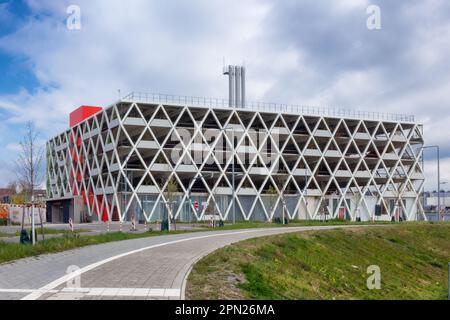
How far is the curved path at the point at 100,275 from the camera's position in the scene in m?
9.72

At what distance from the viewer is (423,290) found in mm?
22156

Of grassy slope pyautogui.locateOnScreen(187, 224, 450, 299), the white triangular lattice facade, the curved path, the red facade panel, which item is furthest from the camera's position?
the red facade panel

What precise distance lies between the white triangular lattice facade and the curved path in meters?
41.5

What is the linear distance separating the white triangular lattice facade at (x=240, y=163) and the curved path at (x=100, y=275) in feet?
136

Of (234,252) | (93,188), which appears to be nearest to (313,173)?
(93,188)

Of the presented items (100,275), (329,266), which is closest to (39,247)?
(100,275)

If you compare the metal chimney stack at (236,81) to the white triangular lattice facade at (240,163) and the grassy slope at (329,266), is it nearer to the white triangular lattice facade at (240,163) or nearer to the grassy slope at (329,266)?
the white triangular lattice facade at (240,163)

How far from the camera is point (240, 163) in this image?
2704 inches

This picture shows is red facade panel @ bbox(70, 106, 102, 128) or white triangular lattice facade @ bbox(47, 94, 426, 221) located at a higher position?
red facade panel @ bbox(70, 106, 102, 128)

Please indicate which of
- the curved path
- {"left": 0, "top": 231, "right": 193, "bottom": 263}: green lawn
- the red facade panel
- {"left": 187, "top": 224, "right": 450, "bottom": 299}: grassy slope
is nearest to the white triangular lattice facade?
the red facade panel

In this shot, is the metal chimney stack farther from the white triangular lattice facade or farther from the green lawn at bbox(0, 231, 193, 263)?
the green lawn at bbox(0, 231, 193, 263)

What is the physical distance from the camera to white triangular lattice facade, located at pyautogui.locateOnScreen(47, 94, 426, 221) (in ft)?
211

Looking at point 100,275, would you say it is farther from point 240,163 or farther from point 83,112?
point 83,112

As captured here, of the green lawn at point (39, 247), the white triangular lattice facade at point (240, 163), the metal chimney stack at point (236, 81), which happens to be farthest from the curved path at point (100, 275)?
the metal chimney stack at point (236, 81)
